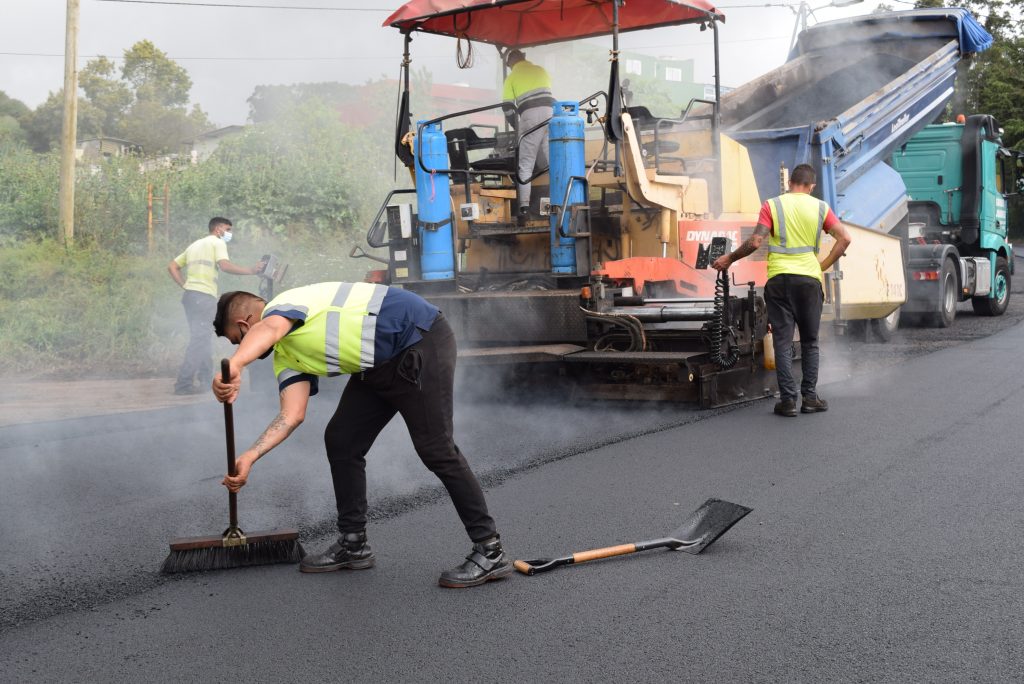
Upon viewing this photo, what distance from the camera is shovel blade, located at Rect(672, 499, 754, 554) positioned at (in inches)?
165

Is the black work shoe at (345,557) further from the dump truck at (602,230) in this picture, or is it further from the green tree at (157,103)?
the green tree at (157,103)

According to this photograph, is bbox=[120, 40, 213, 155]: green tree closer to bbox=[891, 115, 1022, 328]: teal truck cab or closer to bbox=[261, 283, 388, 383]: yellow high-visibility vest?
bbox=[891, 115, 1022, 328]: teal truck cab

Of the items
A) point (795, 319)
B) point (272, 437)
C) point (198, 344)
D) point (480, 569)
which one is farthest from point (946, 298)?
point (272, 437)

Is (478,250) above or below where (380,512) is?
above

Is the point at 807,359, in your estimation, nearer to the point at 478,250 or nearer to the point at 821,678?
the point at 478,250

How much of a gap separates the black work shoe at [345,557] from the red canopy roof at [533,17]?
493cm

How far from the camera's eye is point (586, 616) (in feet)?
11.5

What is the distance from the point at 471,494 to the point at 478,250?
5.31 m

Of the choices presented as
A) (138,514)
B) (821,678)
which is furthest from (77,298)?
(821,678)

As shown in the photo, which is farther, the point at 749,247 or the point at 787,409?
the point at 787,409

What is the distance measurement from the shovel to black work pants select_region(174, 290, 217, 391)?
597 cm

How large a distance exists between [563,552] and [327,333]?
1.29 meters

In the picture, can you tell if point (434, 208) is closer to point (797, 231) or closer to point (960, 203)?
point (797, 231)

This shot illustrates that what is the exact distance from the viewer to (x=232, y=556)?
407 cm
